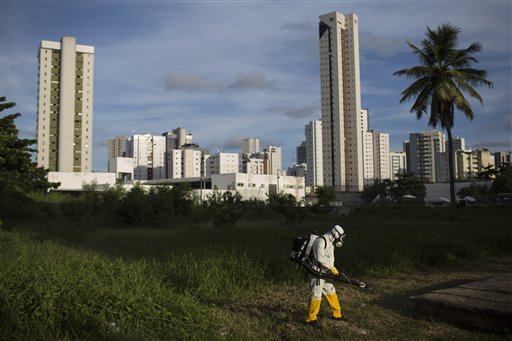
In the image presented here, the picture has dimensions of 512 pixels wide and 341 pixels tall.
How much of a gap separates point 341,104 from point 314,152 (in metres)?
31.4

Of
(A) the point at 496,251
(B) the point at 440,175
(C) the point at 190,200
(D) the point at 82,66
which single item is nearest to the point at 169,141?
(D) the point at 82,66

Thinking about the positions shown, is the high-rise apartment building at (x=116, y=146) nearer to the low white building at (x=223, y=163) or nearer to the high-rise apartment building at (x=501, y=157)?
the low white building at (x=223, y=163)

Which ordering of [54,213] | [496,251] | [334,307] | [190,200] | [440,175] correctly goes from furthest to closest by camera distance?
1. [440,175]
2. [190,200]
3. [54,213]
4. [496,251]
5. [334,307]

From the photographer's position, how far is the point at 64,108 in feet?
247

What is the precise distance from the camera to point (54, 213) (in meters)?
27.9

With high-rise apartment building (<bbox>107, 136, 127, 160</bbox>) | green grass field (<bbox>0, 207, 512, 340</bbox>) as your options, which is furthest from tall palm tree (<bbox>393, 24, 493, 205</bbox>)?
high-rise apartment building (<bbox>107, 136, 127, 160</bbox>)

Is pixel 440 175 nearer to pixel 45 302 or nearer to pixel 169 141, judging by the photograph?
pixel 169 141

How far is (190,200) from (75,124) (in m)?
54.0

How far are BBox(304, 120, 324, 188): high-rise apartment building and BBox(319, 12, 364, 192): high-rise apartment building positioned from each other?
2742cm

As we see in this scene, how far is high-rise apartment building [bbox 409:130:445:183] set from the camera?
126 metres

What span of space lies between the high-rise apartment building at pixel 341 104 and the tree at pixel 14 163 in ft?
233

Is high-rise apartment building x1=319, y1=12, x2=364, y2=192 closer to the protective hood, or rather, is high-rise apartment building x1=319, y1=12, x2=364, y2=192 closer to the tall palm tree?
the tall palm tree

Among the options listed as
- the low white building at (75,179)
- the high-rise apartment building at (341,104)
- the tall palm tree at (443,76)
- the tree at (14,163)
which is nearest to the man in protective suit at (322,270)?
the tree at (14,163)

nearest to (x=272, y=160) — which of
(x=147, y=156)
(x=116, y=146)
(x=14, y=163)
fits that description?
(x=147, y=156)
